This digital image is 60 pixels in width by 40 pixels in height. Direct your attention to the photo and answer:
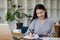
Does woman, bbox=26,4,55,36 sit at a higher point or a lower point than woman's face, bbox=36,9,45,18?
lower

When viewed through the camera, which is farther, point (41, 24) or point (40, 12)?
point (41, 24)

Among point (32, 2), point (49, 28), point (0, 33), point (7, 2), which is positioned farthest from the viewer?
point (32, 2)

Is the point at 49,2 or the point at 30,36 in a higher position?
the point at 49,2

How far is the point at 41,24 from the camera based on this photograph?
2.81m

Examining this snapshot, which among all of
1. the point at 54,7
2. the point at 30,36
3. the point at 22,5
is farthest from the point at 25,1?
the point at 30,36

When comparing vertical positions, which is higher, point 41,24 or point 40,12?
point 40,12

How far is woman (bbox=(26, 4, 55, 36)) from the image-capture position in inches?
106

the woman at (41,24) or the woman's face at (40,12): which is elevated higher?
the woman's face at (40,12)

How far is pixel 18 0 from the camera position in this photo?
5.42 meters

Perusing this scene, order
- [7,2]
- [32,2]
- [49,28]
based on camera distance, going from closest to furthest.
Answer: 1. [49,28]
2. [7,2]
3. [32,2]

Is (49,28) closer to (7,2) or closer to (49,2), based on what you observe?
(7,2)

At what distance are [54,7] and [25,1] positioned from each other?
1222 millimetres

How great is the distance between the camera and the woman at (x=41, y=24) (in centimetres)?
269

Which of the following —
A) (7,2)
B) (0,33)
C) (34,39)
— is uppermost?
(7,2)
